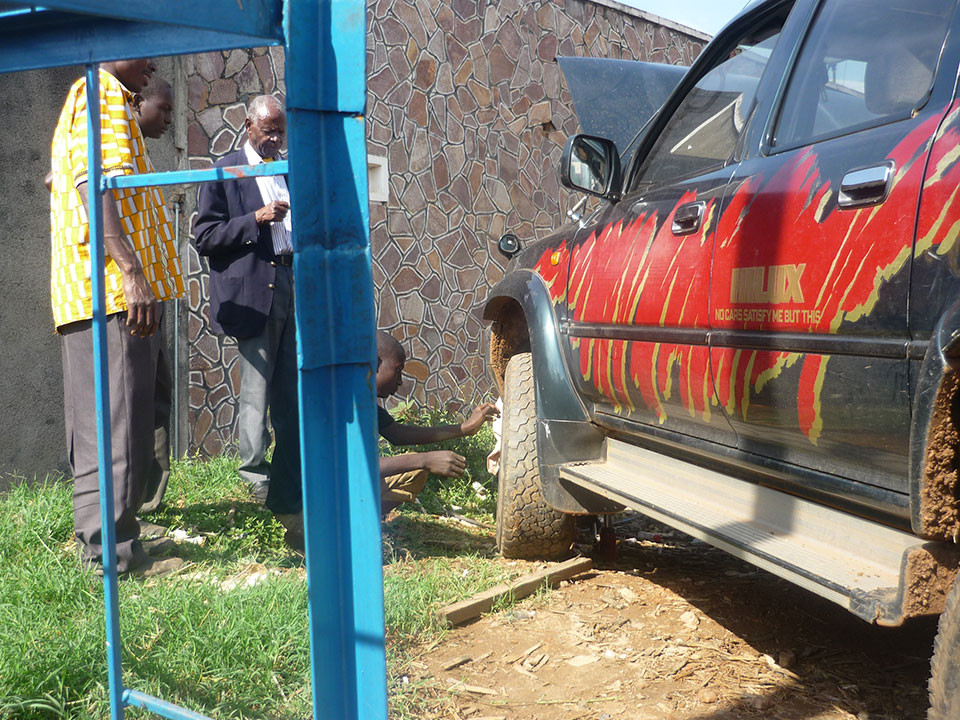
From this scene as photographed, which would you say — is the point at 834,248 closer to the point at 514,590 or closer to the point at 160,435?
the point at 514,590

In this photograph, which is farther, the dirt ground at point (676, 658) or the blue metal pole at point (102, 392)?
the dirt ground at point (676, 658)

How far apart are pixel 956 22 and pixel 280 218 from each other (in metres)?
2.75

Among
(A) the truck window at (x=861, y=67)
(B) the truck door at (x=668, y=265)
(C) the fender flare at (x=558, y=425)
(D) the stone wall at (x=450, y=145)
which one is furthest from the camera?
(D) the stone wall at (x=450, y=145)

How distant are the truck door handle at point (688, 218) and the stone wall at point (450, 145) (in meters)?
3.58

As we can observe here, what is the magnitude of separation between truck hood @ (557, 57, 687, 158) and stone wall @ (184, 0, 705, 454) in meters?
2.63

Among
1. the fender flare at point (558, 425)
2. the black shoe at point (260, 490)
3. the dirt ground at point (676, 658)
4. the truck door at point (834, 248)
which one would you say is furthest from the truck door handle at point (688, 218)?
the black shoe at point (260, 490)

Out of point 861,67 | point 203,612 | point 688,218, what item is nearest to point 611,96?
point 688,218

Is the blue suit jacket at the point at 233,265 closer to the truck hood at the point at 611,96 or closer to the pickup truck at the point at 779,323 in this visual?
the pickup truck at the point at 779,323

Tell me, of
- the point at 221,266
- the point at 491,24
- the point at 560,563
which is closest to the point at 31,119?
the point at 221,266

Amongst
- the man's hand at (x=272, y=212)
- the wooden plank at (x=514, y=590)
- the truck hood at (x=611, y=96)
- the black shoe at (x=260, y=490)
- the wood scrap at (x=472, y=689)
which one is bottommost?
the wood scrap at (x=472, y=689)

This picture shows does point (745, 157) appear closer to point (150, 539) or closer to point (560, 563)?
point (560, 563)

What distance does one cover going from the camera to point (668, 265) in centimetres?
280

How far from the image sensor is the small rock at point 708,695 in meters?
2.54

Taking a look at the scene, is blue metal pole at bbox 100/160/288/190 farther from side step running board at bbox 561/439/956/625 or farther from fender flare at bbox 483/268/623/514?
fender flare at bbox 483/268/623/514
